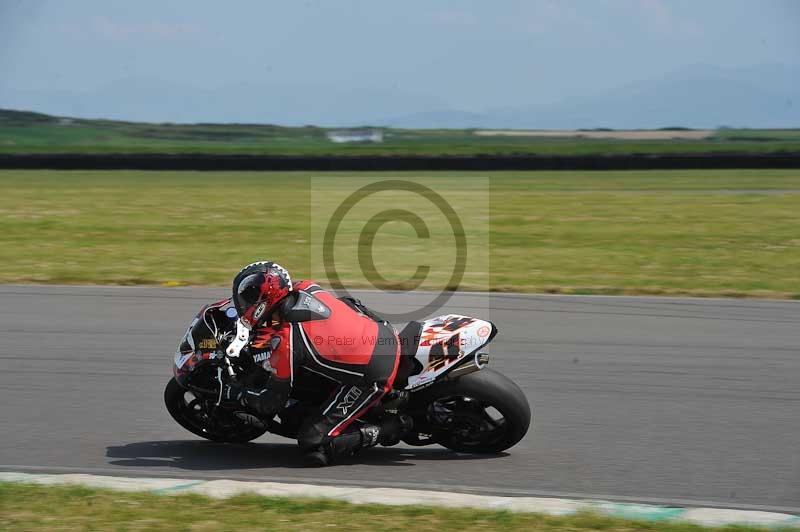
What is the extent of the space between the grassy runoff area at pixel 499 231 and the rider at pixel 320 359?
675 centimetres

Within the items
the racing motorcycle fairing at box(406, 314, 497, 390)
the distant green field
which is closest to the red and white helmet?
the racing motorcycle fairing at box(406, 314, 497, 390)

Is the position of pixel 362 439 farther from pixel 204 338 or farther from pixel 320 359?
pixel 204 338

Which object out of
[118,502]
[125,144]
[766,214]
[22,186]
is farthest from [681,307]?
[125,144]

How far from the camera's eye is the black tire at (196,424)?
Answer: 6223 millimetres

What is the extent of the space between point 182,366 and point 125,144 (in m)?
50.6

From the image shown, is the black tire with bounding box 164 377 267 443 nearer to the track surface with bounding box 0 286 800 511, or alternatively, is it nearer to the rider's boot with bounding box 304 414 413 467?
the track surface with bounding box 0 286 800 511

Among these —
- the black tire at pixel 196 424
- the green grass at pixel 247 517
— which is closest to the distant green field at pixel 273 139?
the black tire at pixel 196 424

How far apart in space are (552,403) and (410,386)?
180cm

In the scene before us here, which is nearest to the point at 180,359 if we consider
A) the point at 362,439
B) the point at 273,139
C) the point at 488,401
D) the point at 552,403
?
the point at 362,439

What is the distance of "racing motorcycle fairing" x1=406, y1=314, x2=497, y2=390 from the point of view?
5.89 metres

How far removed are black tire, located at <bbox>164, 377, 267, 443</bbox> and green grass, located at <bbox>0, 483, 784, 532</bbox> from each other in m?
1.13

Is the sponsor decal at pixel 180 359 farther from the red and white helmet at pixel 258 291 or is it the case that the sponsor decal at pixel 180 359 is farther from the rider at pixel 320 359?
the red and white helmet at pixel 258 291

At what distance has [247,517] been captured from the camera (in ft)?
15.8

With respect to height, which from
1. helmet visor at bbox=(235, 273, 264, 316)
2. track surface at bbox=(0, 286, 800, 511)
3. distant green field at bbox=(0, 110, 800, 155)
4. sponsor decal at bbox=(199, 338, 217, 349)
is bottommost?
track surface at bbox=(0, 286, 800, 511)
